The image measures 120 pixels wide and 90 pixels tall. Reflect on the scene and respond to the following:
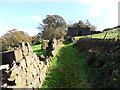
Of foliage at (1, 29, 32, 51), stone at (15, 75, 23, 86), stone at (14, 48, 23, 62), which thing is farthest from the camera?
foliage at (1, 29, 32, 51)

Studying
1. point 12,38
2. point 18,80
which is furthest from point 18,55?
point 12,38

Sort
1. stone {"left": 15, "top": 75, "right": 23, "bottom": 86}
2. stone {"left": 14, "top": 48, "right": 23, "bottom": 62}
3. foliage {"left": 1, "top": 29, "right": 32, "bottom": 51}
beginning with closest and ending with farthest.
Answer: stone {"left": 15, "top": 75, "right": 23, "bottom": 86} → stone {"left": 14, "top": 48, "right": 23, "bottom": 62} → foliage {"left": 1, "top": 29, "right": 32, "bottom": 51}

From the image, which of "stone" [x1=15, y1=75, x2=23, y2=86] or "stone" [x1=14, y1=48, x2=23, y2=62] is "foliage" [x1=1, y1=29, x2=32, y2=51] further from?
"stone" [x1=15, y1=75, x2=23, y2=86]

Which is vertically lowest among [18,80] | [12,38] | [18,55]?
[18,80]

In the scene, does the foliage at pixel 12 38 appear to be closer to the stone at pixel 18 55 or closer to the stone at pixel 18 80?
the stone at pixel 18 55

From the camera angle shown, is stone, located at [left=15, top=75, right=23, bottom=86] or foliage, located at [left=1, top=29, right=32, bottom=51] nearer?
stone, located at [left=15, top=75, right=23, bottom=86]

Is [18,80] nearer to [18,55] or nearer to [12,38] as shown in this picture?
[18,55]

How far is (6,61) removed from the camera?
5555 millimetres

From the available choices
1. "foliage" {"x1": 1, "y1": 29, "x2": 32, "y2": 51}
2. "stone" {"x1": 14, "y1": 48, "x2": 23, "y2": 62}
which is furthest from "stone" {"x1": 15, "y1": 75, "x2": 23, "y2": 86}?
"foliage" {"x1": 1, "y1": 29, "x2": 32, "y2": 51}

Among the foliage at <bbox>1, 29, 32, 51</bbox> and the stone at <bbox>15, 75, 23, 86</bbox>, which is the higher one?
the foliage at <bbox>1, 29, 32, 51</bbox>

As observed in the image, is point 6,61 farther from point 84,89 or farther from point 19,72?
point 84,89

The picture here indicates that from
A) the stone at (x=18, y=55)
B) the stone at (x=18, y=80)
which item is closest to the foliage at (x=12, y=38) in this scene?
the stone at (x=18, y=55)

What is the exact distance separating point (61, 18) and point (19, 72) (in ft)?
169

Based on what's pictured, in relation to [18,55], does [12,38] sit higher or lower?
higher
